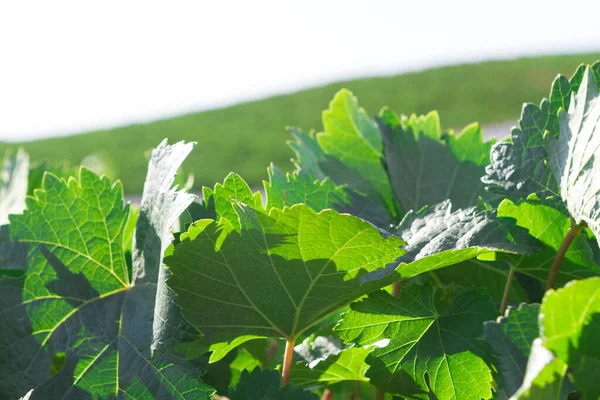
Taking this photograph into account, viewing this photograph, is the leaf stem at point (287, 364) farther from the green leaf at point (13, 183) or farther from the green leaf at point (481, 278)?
the green leaf at point (13, 183)

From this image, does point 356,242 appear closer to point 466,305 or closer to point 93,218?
point 466,305

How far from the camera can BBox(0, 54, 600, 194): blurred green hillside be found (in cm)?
1512

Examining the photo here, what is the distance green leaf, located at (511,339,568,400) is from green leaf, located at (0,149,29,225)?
2.21 ft

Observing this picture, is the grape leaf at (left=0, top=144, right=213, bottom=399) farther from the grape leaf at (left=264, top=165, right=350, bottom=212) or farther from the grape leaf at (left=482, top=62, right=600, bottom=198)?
the grape leaf at (left=482, top=62, right=600, bottom=198)

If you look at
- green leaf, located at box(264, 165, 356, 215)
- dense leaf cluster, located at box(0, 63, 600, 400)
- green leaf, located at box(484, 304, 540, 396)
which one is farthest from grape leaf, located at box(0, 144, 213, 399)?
green leaf, located at box(484, 304, 540, 396)

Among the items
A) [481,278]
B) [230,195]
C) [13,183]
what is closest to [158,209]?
[230,195]

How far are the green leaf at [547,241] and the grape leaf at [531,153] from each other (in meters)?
0.03

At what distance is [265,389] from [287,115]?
16.9 m

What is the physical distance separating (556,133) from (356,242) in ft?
0.69

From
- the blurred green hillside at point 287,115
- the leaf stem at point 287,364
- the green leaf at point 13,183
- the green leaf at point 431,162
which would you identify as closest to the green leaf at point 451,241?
the leaf stem at point 287,364

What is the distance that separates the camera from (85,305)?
1.82 ft

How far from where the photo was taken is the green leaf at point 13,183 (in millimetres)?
846

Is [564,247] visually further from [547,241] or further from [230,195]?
[230,195]

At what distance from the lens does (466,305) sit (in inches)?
18.2
